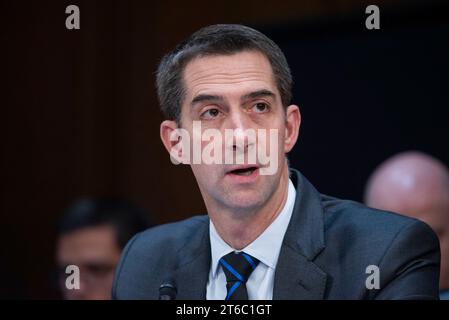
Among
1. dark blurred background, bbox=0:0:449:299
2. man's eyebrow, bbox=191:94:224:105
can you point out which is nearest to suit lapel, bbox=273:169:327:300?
dark blurred background, bbox=0:0:449:299

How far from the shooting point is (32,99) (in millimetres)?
1979

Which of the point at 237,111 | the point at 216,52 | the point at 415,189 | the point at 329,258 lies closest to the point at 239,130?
the point at 237,111

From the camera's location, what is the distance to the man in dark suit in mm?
1205

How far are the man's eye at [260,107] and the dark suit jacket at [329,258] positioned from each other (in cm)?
18

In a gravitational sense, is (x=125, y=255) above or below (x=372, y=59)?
below

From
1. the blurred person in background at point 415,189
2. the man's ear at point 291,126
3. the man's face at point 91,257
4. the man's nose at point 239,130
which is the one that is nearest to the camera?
the man's nose at point 239,130

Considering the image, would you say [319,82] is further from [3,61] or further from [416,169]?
[3,61]

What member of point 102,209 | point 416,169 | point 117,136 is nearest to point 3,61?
point 117,136

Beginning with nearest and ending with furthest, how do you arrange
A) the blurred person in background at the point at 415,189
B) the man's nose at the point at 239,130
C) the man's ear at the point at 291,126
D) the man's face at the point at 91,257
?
the man's nose at the point at 239,130 < the man's ear at the point at 291,126 < the man's face at the point at 91,257 < the blurred person in background at the point at 415,189

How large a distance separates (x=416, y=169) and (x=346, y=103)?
0.31 metres

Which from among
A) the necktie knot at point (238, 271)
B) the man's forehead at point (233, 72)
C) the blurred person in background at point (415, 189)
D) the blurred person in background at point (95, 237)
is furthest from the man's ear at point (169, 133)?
the blurred person in background at point (415, 189)

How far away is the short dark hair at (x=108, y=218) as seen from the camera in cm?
168

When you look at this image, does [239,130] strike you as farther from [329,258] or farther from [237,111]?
[329,258]

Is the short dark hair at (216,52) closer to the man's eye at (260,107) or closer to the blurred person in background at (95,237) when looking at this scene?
the man's eye at (260,107)
